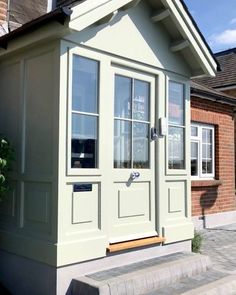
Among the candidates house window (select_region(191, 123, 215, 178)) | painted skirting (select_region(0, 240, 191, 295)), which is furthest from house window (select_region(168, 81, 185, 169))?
house window (select_region(191, 123, 215, 178))

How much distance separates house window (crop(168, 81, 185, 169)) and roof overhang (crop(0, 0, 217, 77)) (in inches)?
19.6

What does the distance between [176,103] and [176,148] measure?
0.71m

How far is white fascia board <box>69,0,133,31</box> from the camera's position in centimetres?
473

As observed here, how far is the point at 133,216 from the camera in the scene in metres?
5.88

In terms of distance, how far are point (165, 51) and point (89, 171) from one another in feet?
7.96

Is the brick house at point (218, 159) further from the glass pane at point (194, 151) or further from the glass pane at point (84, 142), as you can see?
the glass pane at point (84, 142)

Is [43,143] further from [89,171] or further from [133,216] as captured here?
[133,216]

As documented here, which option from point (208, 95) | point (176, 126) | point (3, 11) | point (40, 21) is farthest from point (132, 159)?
point (208, 95)

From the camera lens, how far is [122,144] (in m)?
5.90

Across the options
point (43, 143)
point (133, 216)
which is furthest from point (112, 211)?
point (43, 143)

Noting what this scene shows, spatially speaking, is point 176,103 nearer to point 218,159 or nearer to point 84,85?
point 84,85

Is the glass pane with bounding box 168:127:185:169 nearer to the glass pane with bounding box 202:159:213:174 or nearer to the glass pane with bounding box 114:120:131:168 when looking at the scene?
the glass pane with bounding box 114:120:131:168

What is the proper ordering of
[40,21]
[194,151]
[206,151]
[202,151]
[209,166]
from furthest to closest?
[209,166]
[206,151]
[202,151]
[194,151]
[40,21]

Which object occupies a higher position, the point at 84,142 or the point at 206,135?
the point at 206,135
